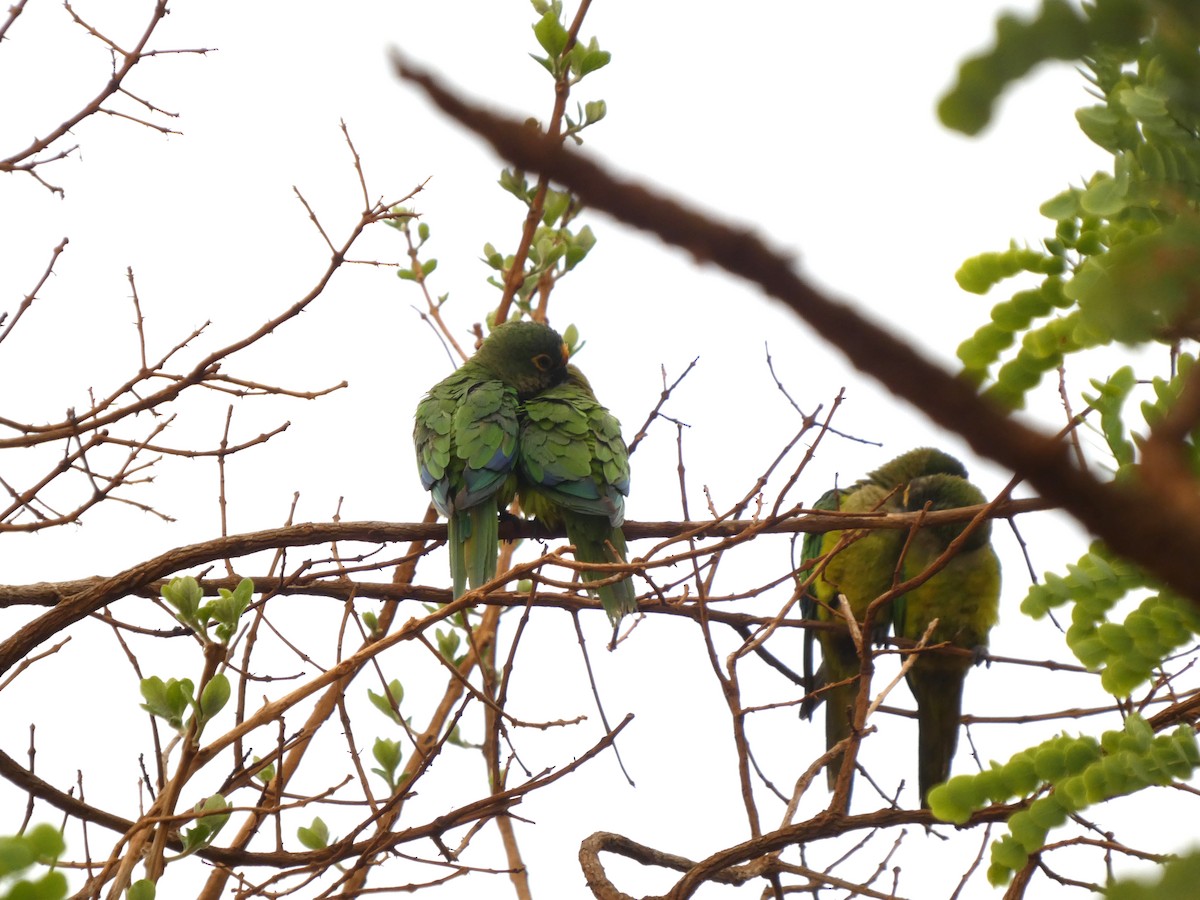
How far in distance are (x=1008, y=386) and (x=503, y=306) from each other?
4074 millimetres

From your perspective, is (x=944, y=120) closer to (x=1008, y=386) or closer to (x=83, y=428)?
(x=1008, y=386)

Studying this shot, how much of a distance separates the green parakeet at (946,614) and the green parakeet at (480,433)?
189cm

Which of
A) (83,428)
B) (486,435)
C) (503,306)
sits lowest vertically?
(83,428)

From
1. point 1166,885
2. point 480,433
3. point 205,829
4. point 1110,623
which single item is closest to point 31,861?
point 1166,885

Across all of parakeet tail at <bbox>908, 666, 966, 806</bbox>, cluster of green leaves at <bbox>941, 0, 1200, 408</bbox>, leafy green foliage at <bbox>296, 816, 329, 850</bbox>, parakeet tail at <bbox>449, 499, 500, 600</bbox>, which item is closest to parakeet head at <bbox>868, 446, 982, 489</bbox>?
parakeet tail at <bbox>908, 666, 966, 806</bbox>

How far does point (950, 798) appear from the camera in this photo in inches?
64.0

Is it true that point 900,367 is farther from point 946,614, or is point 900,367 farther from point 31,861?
point 946,614

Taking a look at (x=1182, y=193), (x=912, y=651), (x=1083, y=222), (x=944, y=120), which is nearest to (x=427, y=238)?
(x=912, y=651)

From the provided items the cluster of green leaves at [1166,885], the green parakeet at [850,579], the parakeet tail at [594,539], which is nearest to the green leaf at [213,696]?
the parakeet tail at [594,539]

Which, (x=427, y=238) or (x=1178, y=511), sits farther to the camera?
(x=427, y=238)

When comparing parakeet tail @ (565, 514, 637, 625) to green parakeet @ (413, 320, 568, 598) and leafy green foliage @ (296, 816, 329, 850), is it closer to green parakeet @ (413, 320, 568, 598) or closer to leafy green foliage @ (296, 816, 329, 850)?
green parakeet @ (413, 320, 568, 598)

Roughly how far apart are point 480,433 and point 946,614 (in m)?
2.49

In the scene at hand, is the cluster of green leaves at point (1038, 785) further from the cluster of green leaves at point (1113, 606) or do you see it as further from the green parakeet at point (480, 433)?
the green parakeet at point (480, 433)

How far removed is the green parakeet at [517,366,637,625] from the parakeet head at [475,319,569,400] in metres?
0.45
